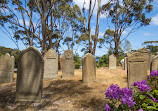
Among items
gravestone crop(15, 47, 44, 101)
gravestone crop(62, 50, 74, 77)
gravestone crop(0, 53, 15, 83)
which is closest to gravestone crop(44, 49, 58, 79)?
gravestone crop(62, 50, 74, 77)

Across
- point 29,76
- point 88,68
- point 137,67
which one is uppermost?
point 137,67

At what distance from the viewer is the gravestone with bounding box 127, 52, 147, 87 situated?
4629mm

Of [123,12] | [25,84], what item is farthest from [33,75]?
[123,12]

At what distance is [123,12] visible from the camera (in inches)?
742

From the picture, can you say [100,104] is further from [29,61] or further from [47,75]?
→ [47,75]

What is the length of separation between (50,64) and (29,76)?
10.1 ft

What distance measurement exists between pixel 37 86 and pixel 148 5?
20.1 meters

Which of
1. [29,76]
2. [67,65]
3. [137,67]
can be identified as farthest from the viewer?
[67,65]

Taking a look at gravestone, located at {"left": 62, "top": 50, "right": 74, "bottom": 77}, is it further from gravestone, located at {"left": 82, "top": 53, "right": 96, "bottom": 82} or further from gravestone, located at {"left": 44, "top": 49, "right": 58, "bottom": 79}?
gravestone, located at {"left": 82, "top": 53, "right": 96, "bottom": 82}

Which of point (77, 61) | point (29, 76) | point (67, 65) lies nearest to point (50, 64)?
point (67, 65)

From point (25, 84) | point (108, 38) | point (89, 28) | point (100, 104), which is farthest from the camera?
point (108, 38)

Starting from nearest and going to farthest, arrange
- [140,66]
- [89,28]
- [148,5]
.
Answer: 1. [140,66]
2. [89,28]
3. [148,5]

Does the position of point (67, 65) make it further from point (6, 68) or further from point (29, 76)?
point (29, 76)

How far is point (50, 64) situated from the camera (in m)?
6.83
